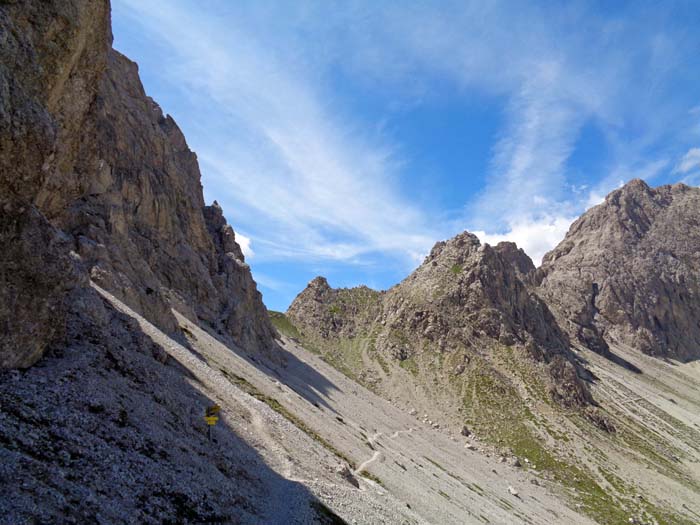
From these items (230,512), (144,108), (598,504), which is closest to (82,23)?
(230,512)

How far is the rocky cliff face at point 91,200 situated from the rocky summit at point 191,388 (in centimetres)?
18

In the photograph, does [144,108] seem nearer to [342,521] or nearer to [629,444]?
[342,521]

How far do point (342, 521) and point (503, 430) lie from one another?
103 metres

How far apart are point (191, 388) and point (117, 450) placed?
52.4ft

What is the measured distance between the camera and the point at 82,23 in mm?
29016

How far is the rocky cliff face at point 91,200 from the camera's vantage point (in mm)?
20016

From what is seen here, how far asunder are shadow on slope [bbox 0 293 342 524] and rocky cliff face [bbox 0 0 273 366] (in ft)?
8.88

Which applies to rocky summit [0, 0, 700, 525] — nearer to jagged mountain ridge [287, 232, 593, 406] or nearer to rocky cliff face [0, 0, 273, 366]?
rocky cliff face [0, 0, 273, 366]

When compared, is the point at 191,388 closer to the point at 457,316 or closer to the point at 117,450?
the point at 117,450

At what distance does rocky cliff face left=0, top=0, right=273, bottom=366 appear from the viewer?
65.7ft

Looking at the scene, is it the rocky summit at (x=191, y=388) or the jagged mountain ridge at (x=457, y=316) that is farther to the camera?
the jagged mountain ridge at (x=457, y=316)

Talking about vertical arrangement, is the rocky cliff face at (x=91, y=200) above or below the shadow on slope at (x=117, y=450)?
above

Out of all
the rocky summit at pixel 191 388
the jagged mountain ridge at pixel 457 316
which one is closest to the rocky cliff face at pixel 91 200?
the rocky summit at pixel 191 388

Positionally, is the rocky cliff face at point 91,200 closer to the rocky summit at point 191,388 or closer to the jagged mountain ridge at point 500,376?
the rocky summit at point 191,388
